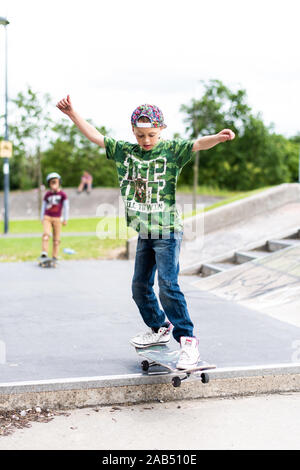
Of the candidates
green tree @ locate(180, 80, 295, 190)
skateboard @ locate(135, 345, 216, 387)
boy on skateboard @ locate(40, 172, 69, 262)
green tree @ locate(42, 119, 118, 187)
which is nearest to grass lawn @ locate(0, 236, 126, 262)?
boy on skateboard @ locate(40, 172, 69, 262)

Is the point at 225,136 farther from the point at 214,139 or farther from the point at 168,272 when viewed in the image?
the point at 168,272

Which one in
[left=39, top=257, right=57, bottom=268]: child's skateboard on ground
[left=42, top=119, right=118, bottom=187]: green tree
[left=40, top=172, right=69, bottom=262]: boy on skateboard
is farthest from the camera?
[left=42, top=119, right=118, bottom=187]: green tree

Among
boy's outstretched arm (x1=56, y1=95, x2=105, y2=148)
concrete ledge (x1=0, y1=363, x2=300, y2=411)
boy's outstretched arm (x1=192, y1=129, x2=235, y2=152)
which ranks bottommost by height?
concrete ledge (x1=0, y1=363, x2=300, y2=411)

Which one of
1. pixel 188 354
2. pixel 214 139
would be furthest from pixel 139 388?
pixel 214 139

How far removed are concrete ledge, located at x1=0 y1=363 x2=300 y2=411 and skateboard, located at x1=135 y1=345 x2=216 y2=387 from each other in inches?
3.5

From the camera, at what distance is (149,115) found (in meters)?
3.65

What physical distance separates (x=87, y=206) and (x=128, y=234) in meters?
25.2

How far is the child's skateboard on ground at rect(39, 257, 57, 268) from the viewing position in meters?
10.3

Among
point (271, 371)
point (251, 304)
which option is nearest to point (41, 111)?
point (251, 304)

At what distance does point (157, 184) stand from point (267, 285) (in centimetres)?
393

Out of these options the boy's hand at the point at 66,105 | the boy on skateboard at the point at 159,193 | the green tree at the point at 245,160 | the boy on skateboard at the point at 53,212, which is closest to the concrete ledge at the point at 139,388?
the boy on skateboard at the point at 159,193

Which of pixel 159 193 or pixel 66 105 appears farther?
pixel 66 105

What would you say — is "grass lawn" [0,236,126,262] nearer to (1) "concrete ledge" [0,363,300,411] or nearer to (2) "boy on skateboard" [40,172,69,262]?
(2) "boy on skateboard" [40,172,69,262]
